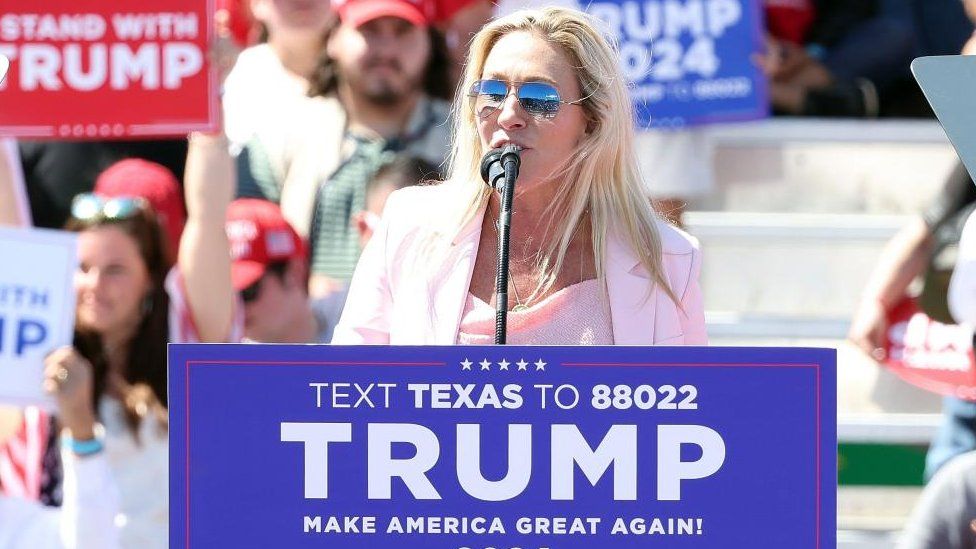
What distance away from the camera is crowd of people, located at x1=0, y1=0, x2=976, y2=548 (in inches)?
99.9

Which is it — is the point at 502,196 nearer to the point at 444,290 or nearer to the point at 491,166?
the point at 491,166

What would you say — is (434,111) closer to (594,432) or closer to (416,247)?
(416,247)

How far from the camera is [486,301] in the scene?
2521 millimetres

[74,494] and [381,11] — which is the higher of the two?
[381,11]

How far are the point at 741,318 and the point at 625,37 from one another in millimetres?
1042

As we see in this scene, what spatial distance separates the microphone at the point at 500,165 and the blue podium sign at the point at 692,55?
2.76 metres

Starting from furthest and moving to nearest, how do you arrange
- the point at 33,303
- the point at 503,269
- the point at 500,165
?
the point at 33,303, the point at 500,165, the point at 503,269

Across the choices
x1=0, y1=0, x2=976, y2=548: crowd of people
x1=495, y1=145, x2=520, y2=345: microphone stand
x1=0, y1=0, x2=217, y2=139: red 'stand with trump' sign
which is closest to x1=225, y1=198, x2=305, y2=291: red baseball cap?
x1=0, y1=0, x2=976, y2=548: crowd of people

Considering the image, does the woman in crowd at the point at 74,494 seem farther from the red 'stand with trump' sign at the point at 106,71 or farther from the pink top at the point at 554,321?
the pink top at the point at 554,321

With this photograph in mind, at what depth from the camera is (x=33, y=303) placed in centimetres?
421

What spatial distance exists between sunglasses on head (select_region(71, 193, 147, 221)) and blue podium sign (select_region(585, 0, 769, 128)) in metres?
1.54

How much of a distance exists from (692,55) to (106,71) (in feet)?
6.01

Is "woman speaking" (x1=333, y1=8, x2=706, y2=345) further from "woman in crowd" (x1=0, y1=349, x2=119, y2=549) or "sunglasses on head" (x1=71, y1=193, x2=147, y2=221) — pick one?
"sunglasses on head" (x1=71, y1=193, x2=147, y2=221)

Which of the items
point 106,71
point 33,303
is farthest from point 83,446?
point 106,71
